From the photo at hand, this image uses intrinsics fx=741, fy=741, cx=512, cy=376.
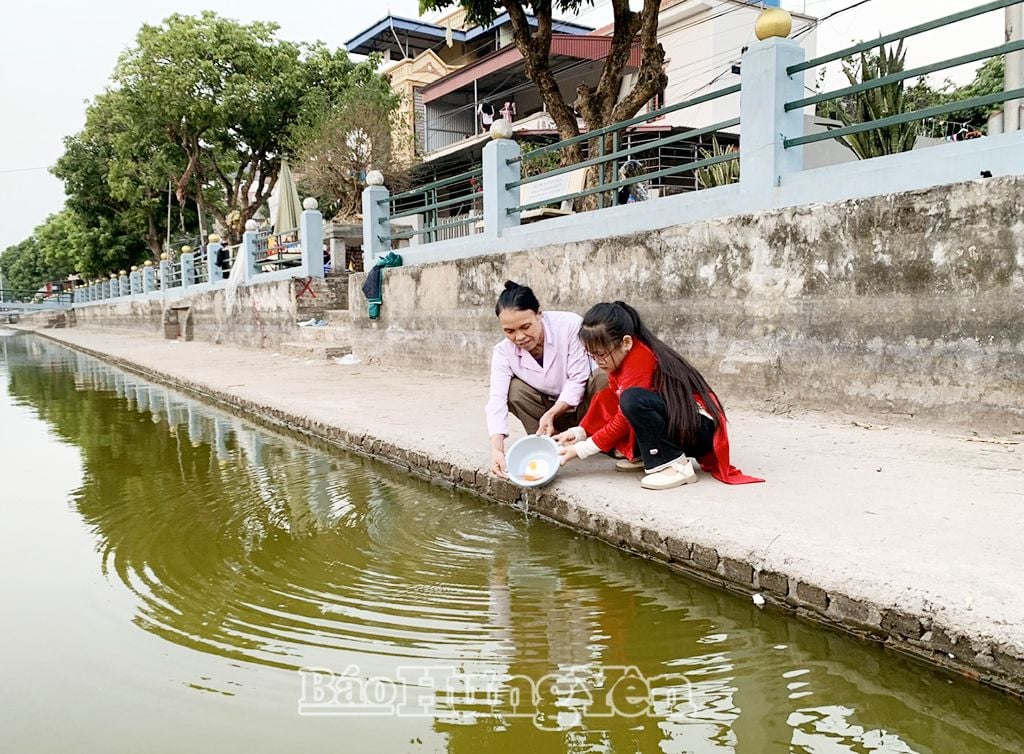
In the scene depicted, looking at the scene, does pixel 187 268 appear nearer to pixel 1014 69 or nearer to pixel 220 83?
pixel 220 83

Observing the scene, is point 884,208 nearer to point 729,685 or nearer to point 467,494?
point 467,494

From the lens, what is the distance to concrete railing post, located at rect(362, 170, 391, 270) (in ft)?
33.5

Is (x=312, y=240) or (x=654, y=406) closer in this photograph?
(x=654, y=406)

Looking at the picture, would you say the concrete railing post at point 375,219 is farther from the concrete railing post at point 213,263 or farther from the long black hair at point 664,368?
the concrete railing post at point 213,263

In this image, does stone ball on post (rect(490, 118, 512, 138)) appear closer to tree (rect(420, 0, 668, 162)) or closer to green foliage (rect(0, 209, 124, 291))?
tree (rect(420, 0, 668, 162))

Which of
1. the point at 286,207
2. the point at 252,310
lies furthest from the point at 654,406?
the point at 286,207

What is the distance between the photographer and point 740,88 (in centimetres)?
545

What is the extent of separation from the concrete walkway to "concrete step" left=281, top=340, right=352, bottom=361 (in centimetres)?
563

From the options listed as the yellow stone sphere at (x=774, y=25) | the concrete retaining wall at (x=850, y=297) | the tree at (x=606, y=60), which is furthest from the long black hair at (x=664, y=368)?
the tree at (x=606, y=60)

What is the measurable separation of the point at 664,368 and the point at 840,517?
93cm

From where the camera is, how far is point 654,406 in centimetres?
324

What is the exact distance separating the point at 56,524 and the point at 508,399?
2430mm

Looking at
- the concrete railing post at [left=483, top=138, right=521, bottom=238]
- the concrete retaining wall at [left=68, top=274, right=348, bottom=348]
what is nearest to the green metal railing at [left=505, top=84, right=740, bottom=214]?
the concrete railing post at [left=483, top=138, right=521, bottom=238]

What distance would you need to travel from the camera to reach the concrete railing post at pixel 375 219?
10.2 metres
